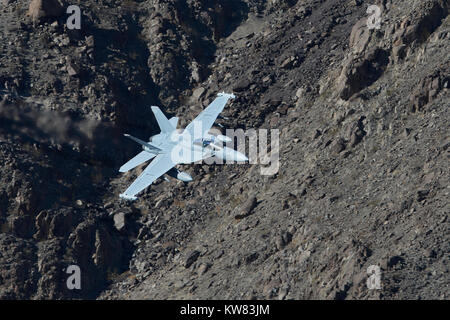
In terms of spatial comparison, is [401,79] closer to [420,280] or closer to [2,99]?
[420,280]

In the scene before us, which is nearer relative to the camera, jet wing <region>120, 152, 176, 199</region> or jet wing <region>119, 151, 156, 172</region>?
jet wing <region>120, 152, 176, 199</region>

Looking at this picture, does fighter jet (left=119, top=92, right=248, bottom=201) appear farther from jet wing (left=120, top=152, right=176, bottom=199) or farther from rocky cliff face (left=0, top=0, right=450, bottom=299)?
rocky cliff face (left=0, top=0, right=450, bottom=299)

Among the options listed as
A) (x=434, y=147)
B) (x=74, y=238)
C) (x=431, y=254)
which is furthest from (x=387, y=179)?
(x=74, y=238)

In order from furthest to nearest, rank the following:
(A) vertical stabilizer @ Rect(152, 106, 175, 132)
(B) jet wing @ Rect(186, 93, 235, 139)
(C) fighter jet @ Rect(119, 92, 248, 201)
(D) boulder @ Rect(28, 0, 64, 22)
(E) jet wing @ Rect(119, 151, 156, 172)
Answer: (D) boulder @ Rect(28, 0, 64, 22), (A) vertical stabilizer @ Rect(152, 106, 175, 132), (B) jet wing @ Rect(186, 93, 235, 139), (E) jet wing @ Rect(119, 151, 156, 172), (C) fighter jet @ Rect(119, 92, 248, 201)

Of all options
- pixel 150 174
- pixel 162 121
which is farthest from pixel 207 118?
pixel 150 174

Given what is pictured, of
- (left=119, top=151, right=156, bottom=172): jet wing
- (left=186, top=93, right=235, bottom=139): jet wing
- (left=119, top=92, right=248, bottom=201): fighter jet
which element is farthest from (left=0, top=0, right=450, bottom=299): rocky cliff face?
(left=119, top=151, right=156, bottom=172): jet wing

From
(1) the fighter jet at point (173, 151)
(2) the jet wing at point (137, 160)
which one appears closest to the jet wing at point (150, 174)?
(1) the fighter jet at point (173, 151)
